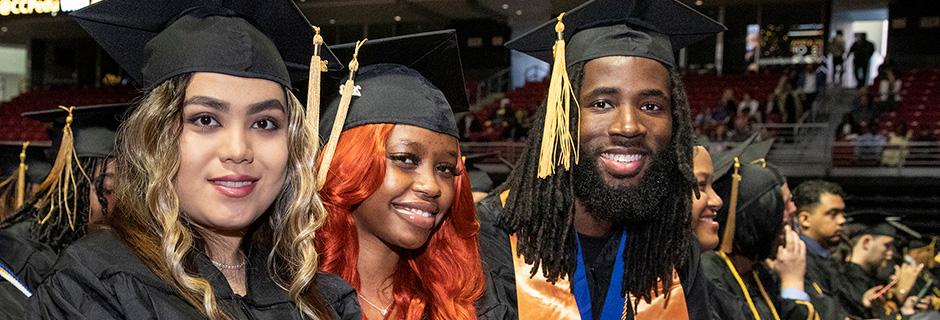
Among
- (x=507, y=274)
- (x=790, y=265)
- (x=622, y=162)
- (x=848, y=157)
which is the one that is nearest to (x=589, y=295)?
(x=507, y=274)

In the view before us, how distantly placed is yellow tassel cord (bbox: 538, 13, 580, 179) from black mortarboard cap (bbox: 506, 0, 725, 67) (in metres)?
0.11

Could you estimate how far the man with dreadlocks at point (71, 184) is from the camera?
364 cm

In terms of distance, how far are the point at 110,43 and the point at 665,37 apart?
1593mm

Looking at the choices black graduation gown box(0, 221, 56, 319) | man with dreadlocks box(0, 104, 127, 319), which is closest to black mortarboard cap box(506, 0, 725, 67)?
man with dreadlocks box(0, 104, 127, 319)

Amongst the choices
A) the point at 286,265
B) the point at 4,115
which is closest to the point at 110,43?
the point at 286,265

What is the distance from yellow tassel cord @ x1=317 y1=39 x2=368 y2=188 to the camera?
2.24 meters

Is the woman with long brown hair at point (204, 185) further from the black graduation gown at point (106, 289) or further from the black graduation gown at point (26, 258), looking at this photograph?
the black graduation gown at point (26, 258)

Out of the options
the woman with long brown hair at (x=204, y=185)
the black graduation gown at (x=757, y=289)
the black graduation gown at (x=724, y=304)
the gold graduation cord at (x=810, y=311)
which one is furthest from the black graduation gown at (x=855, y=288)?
the woman with long brown hair at (x=204, y=185)

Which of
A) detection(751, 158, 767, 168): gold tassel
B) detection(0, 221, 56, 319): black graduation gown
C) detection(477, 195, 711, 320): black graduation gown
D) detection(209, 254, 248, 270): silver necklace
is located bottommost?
detection(0, 221, 56, 319): black graduation gown

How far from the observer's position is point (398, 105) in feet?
7.77

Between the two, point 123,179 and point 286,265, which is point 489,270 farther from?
point 123,179

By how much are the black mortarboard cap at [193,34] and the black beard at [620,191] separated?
938 mm

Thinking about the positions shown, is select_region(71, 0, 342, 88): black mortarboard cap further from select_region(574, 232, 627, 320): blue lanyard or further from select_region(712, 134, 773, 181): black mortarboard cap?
select_region(712, 134, 773, 181): black mortarboard cap

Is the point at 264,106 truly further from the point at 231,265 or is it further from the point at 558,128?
the point at 558,128
